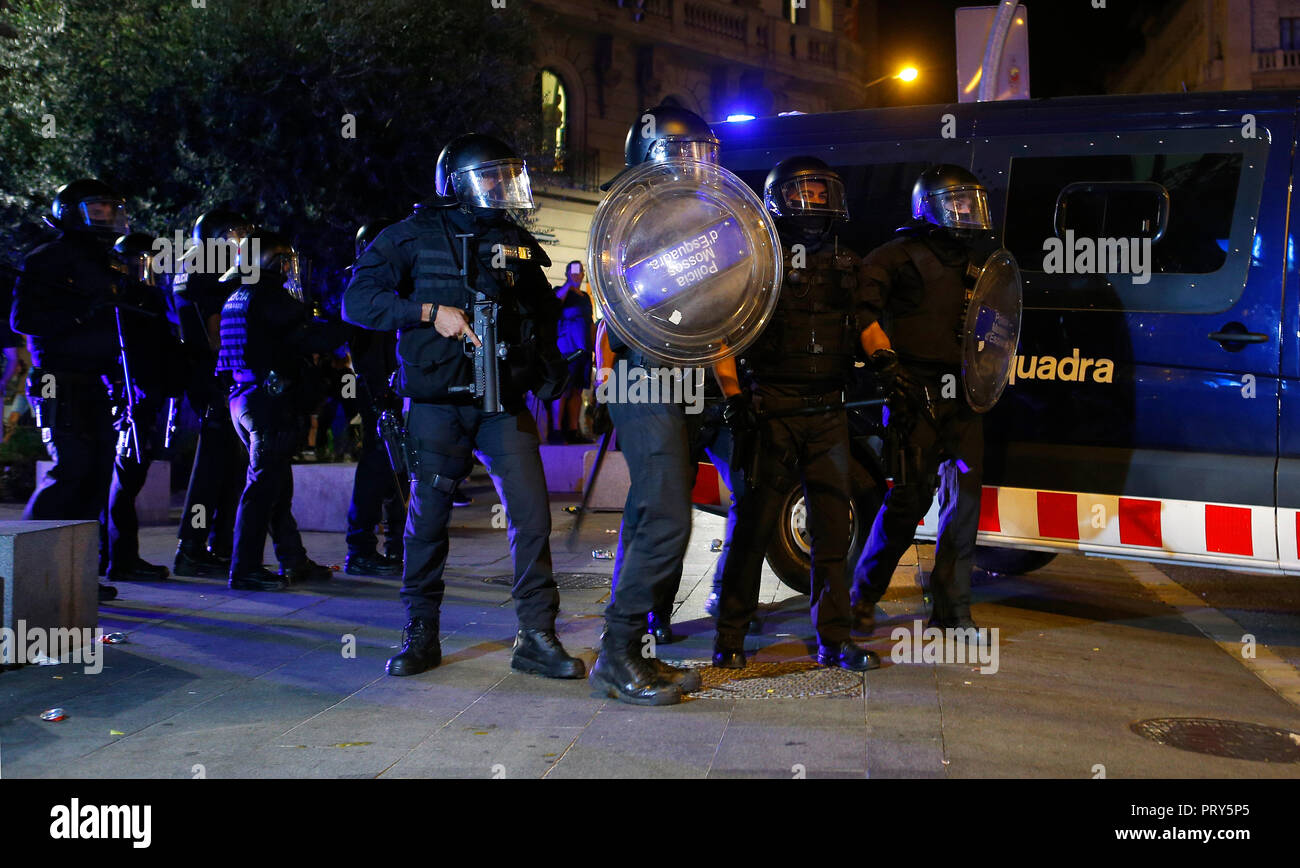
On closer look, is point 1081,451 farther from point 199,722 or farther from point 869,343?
point 199,722

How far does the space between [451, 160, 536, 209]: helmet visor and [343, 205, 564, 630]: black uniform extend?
9cm

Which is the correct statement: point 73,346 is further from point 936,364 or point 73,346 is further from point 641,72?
point 641,72

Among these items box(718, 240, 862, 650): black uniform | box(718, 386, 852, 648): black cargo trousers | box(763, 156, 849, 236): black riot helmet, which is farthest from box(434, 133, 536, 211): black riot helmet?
box(718, 386, 852, 648): black cargo trousers

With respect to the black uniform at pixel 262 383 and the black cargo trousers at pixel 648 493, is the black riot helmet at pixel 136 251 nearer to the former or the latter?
the black uniform at pixel 262 383

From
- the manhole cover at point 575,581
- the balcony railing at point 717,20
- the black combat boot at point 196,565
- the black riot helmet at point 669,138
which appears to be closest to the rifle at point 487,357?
the black riot helmet at point 669,138

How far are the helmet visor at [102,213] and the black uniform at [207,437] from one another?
0.72 meters

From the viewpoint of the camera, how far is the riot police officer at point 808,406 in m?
5.04

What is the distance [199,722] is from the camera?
14.0 feet

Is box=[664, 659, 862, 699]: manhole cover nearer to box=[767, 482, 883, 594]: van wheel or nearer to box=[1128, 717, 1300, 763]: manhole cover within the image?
box=[1128, 717, 1300, 763]: manhole cover

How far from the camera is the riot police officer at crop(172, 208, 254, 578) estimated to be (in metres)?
7.58
